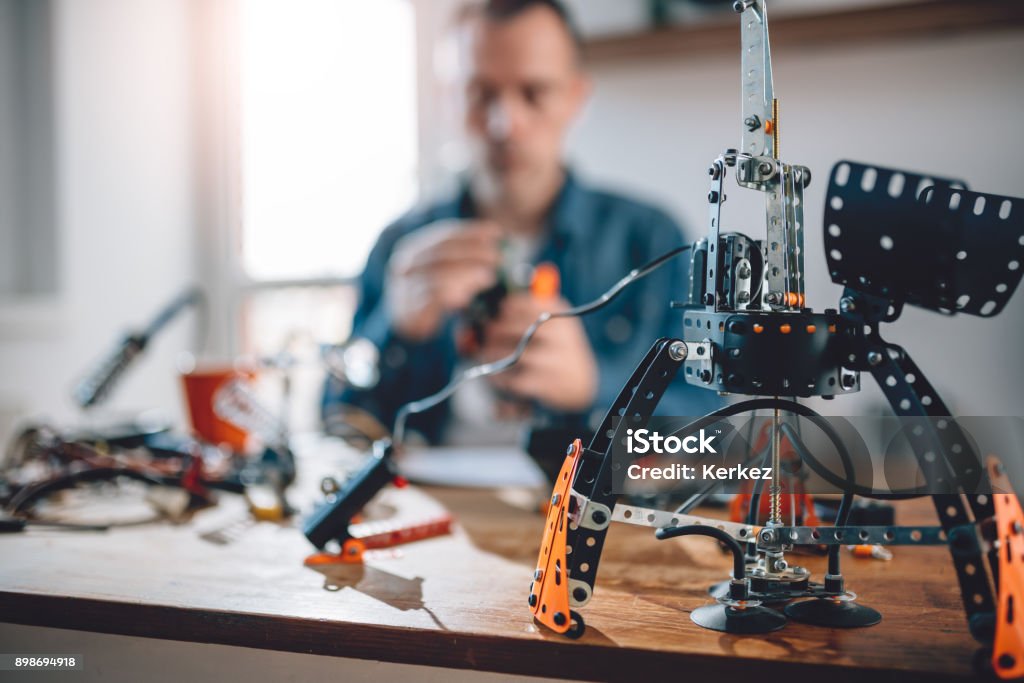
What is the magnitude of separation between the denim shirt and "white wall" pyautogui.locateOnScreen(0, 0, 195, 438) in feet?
2.21

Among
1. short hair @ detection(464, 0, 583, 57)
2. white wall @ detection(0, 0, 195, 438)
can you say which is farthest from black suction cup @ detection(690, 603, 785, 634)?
white wall @ detection(0, 0, 195, 438)

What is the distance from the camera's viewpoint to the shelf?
1.56 meters

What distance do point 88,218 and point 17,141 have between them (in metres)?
0.23

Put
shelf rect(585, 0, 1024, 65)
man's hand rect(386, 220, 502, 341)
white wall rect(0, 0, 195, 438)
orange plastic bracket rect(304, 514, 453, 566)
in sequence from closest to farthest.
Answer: orange plastic bracket rect(304, 514, 453, 566)
man's hand rect(386, 220, 502, 341)
shelf rect(585, 0, 1024, 65)
white wall rect(0, 0, 195, 438)

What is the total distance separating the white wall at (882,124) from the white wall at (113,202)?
127cm

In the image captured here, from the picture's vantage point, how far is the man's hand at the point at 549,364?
4.14 ft

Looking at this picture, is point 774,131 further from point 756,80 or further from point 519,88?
point 519,88

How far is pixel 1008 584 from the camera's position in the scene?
45 cm

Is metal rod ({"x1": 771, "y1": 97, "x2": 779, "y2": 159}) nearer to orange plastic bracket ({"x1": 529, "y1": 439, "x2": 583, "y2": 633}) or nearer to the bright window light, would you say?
orange plastic bracket ({"x1": 529, "y1": 439, "x2": 583, "y2": 633})

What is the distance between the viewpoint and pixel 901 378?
0.51 metres

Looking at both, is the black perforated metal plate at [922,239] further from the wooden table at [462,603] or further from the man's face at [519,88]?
the man's face at [519,88]

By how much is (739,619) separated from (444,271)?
0.98 meters

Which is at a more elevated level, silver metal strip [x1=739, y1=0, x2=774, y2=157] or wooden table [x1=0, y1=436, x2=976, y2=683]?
silver metal strip [x1=739, y1=0, x2=774, y2=157]

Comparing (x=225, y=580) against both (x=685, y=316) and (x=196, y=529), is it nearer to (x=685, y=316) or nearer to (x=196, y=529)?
(x=196, y=529)
